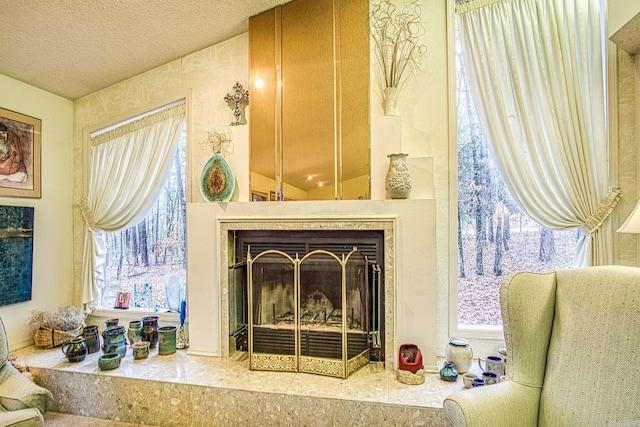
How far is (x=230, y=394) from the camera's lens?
7.05 ft

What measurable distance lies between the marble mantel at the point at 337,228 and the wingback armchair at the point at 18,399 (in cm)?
94

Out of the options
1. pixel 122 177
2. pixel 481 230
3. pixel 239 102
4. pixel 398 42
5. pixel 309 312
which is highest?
pixel 398 42

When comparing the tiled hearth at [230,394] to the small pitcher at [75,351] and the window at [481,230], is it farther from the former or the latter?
the window at [481,230]

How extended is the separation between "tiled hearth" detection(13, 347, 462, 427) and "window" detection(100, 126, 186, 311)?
714 millimetres

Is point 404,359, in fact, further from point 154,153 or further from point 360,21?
point 154,153

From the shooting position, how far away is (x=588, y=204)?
7.64 ft

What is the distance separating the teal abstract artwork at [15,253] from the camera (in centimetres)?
275

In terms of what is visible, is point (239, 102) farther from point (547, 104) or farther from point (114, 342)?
point (547, 104)

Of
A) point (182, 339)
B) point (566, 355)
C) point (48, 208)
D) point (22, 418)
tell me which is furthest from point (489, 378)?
point (48, 208)

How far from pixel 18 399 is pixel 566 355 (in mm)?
2746

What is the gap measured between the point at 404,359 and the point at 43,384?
8.20 ft

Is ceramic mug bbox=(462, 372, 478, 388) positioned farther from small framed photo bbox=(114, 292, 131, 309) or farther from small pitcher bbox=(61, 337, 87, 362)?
small framed photo bbox=(114, 292, 131, 309)

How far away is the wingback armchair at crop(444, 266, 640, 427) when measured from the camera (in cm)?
137

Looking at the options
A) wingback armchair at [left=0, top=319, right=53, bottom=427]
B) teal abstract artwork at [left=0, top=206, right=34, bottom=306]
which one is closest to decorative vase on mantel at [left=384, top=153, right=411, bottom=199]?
wingback armchair at [left=0, top=319, right=53, bottom=427]
